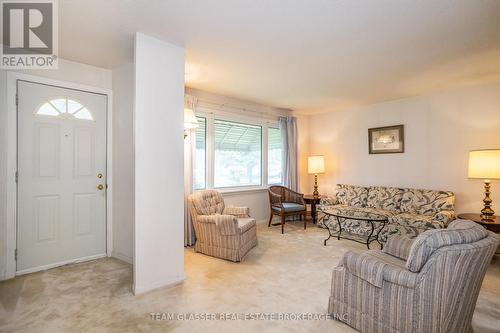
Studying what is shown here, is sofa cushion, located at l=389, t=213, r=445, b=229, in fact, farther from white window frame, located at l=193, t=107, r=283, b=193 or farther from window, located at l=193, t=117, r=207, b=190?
window, located at l=193, t=117, r=207, b=190

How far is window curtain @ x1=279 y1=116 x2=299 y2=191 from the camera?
19.0 ft

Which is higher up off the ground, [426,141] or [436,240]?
[426,141]

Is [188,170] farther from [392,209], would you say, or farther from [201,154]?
[392,209]

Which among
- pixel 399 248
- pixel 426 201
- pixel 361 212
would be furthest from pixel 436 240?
pixel 426 201

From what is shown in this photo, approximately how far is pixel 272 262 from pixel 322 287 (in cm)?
81

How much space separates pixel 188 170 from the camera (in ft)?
13.4

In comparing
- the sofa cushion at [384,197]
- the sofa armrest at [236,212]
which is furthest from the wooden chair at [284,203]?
the sofa cushion at [384,197]

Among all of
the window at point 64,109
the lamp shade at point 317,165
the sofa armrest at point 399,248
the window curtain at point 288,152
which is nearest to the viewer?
the sofa armrest at point 399,248

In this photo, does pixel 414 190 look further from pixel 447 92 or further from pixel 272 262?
pixel 272 262

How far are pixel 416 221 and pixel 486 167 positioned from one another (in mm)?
1089

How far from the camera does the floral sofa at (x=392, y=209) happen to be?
12.6 feet

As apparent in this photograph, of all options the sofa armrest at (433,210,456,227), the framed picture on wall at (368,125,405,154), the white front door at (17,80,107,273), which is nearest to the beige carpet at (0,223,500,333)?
the white front door at (17,80,107,273)

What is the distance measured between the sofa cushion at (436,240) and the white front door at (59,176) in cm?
351

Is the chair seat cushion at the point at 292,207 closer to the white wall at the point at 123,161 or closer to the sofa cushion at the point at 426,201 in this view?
the sofa cushion at the point at 426,201
